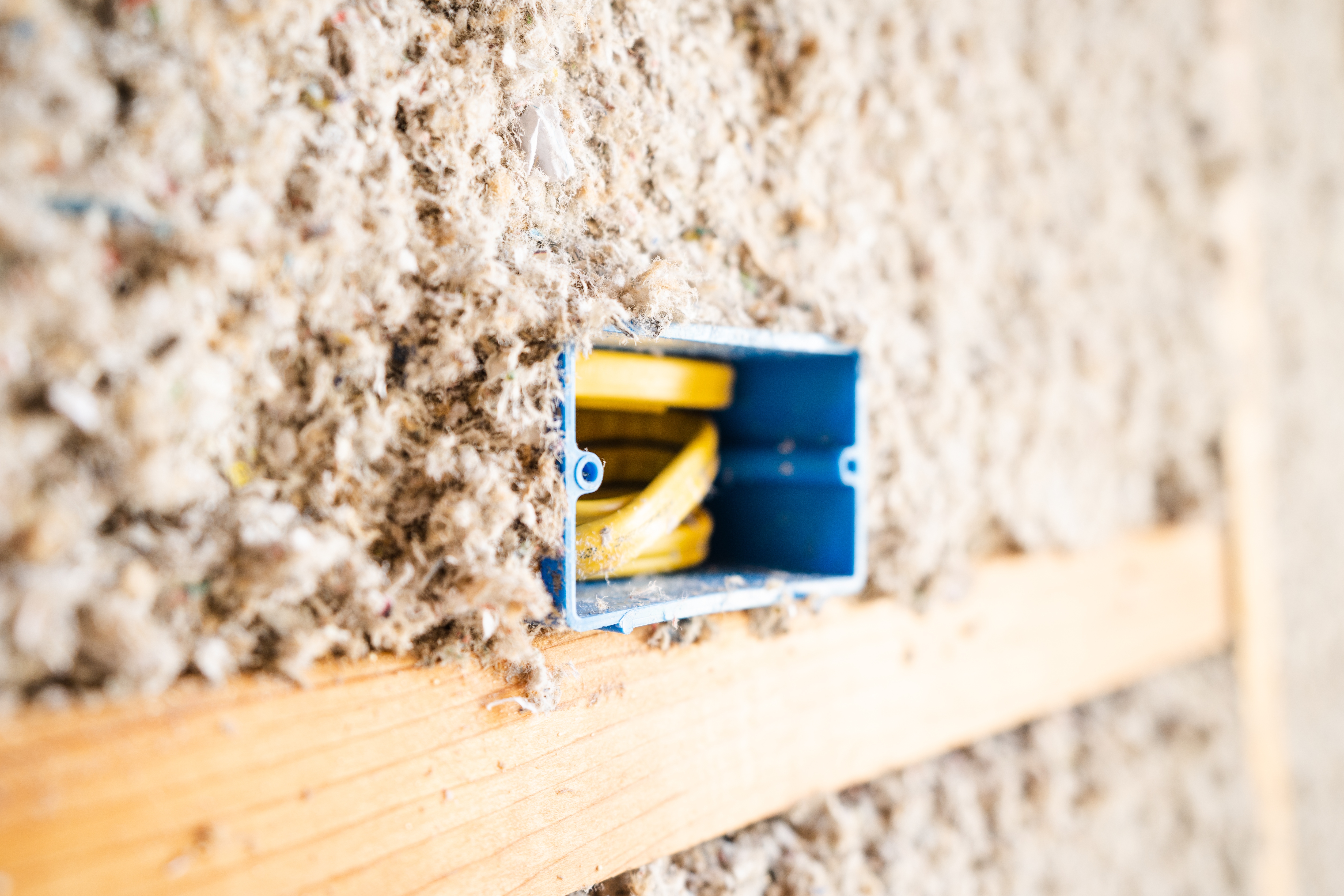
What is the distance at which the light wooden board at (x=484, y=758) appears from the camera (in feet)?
1.07

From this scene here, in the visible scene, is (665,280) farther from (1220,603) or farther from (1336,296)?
(1336,296)

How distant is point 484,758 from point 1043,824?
704 mm

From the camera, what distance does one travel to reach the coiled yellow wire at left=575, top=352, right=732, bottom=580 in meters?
0.48

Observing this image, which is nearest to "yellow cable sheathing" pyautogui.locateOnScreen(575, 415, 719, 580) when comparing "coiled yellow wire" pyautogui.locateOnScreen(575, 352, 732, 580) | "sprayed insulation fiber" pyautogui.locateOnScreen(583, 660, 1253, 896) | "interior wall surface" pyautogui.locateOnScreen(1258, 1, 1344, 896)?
"coiled yellow wire" pyautogui.locateOnScreen(575, 352, 732, 580)

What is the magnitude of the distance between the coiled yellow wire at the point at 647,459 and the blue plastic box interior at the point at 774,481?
15mm

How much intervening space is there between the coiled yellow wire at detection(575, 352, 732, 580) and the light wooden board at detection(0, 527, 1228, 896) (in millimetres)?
62

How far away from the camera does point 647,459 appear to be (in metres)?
0.60

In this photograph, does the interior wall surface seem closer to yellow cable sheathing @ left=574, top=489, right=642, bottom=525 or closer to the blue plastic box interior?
the blue plastic box interior

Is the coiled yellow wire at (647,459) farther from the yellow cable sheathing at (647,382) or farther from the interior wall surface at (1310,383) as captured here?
the interior wall surface at (1310,383)

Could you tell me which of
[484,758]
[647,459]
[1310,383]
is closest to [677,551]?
[647,459]

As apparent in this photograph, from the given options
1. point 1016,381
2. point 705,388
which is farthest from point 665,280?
point 1016,381

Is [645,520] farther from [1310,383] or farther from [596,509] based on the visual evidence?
[1310,383]

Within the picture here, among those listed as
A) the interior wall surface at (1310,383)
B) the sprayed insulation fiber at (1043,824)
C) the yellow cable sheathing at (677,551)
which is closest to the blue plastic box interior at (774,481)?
the yellow cable sheathing at (677,551)

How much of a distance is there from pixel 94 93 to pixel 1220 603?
57.0 inches
